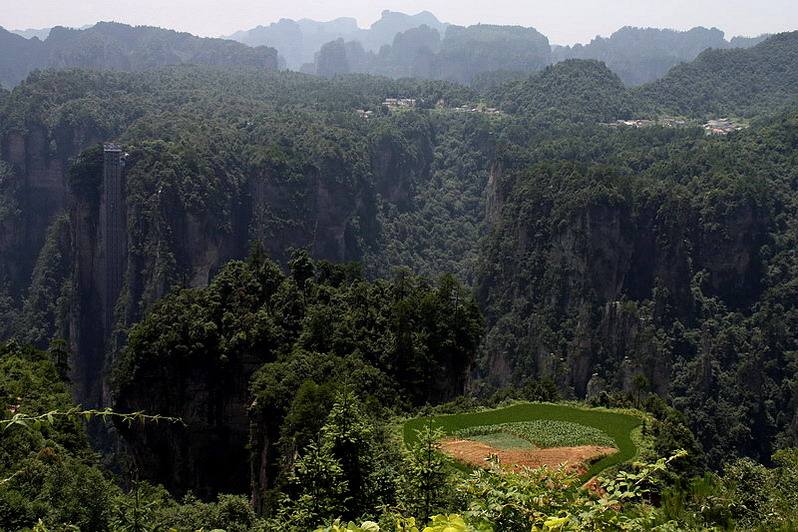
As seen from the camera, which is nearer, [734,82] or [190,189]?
[190,189]

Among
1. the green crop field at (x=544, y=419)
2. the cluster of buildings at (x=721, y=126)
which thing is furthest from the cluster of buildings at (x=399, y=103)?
the green crop field at (x=544, y=419)

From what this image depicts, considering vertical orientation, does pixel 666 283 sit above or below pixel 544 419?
above

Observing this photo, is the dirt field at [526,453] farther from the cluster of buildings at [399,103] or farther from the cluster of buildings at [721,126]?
the cluster of buildings at [399,103]

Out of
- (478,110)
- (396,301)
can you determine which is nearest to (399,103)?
(478,110)

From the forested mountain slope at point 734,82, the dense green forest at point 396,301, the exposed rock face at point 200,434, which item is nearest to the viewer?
the dense green forest at point 396,301

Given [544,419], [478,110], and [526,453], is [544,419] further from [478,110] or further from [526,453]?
[478,110]

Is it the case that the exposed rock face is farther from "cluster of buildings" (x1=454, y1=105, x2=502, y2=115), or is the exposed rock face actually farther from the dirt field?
"cluster of buildings" (x1=454, y1=105, x2=502, y2=115)

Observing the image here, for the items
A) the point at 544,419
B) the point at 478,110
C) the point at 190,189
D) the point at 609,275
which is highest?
the point at 478,110
